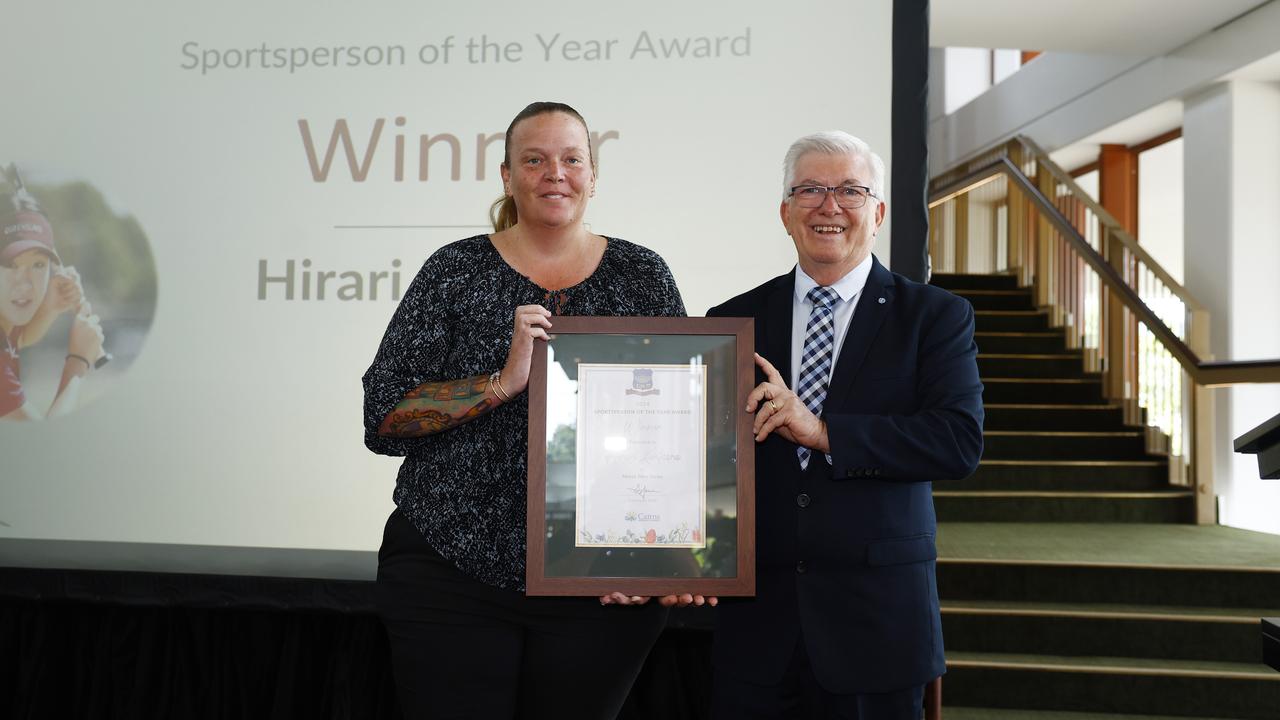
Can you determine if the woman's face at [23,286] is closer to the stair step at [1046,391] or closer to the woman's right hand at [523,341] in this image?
the woman's right hand at [523,341]

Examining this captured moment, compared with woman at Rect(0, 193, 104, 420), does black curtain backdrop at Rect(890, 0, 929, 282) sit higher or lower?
higher

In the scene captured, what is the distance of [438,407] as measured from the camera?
151cm

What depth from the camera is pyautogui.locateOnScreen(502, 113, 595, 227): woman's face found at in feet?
5.08

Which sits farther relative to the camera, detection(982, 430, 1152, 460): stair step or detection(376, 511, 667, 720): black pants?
detection(982, 430, 1152, 460): stair step

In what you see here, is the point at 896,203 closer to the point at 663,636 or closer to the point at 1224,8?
the point at 663,636

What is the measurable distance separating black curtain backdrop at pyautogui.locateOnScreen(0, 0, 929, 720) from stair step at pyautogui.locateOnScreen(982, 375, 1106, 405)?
12.9 ft

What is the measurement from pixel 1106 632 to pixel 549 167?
3.22 meters

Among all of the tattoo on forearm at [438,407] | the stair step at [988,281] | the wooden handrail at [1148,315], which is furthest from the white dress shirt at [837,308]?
the stair step at [988,281]

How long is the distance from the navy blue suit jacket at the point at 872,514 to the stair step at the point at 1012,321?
5.99 meters

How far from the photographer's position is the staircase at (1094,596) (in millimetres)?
3445

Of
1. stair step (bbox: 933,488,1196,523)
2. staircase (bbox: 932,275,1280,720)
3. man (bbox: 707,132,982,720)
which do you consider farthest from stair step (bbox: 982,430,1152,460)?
man (bbox: 707,132,982,720)

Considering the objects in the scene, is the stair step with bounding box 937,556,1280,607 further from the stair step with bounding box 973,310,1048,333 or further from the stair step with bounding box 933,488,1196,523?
the stair step with bounding box 973,310,1048,333

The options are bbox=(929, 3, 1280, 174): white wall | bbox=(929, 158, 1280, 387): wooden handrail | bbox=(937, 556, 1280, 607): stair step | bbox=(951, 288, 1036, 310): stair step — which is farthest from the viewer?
bbox=(951, 288, 1036, 310): stair step

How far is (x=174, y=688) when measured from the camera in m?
2.94
